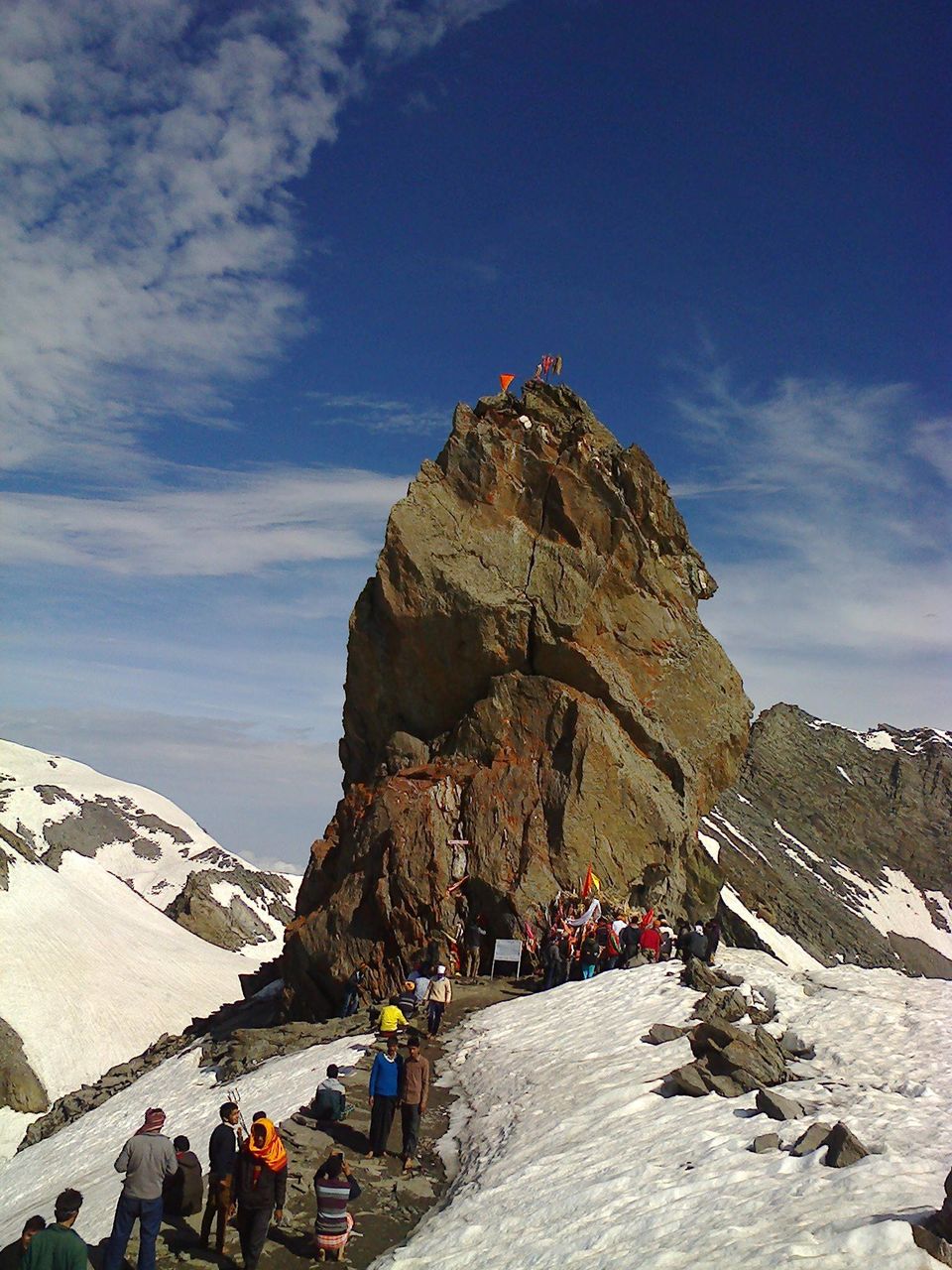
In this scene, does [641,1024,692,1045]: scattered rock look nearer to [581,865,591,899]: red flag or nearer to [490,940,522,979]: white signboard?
[490,940,522,979]: white signboard

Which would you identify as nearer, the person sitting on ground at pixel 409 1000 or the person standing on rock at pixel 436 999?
the person standing on rock at pixel 436 999

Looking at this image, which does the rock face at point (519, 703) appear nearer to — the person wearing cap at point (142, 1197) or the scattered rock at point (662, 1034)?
the scattered rock at point (662, 1034)

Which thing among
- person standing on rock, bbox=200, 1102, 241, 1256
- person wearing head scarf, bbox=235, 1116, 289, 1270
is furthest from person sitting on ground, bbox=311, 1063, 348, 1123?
person wearing head scarf, bbox=235, 1116, 289, 1270

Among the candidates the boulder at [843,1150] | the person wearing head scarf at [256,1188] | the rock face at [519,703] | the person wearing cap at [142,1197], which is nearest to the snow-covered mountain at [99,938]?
the rock face at [519,703]

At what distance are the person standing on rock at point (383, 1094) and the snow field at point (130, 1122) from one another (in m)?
2.85

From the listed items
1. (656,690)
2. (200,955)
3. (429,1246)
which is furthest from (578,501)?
(200,955)

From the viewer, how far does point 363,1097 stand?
1584cm

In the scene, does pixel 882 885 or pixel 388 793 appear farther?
pixel 882 885

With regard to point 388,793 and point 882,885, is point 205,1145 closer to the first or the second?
point 388,793

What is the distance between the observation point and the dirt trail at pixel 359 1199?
426 inches

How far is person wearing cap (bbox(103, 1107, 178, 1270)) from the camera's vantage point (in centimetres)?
1020

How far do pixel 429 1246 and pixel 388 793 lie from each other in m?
18.0

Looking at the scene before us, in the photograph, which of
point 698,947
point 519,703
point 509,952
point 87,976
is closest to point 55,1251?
point 698,947

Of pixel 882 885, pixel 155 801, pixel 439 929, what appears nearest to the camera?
pixel 439 929
